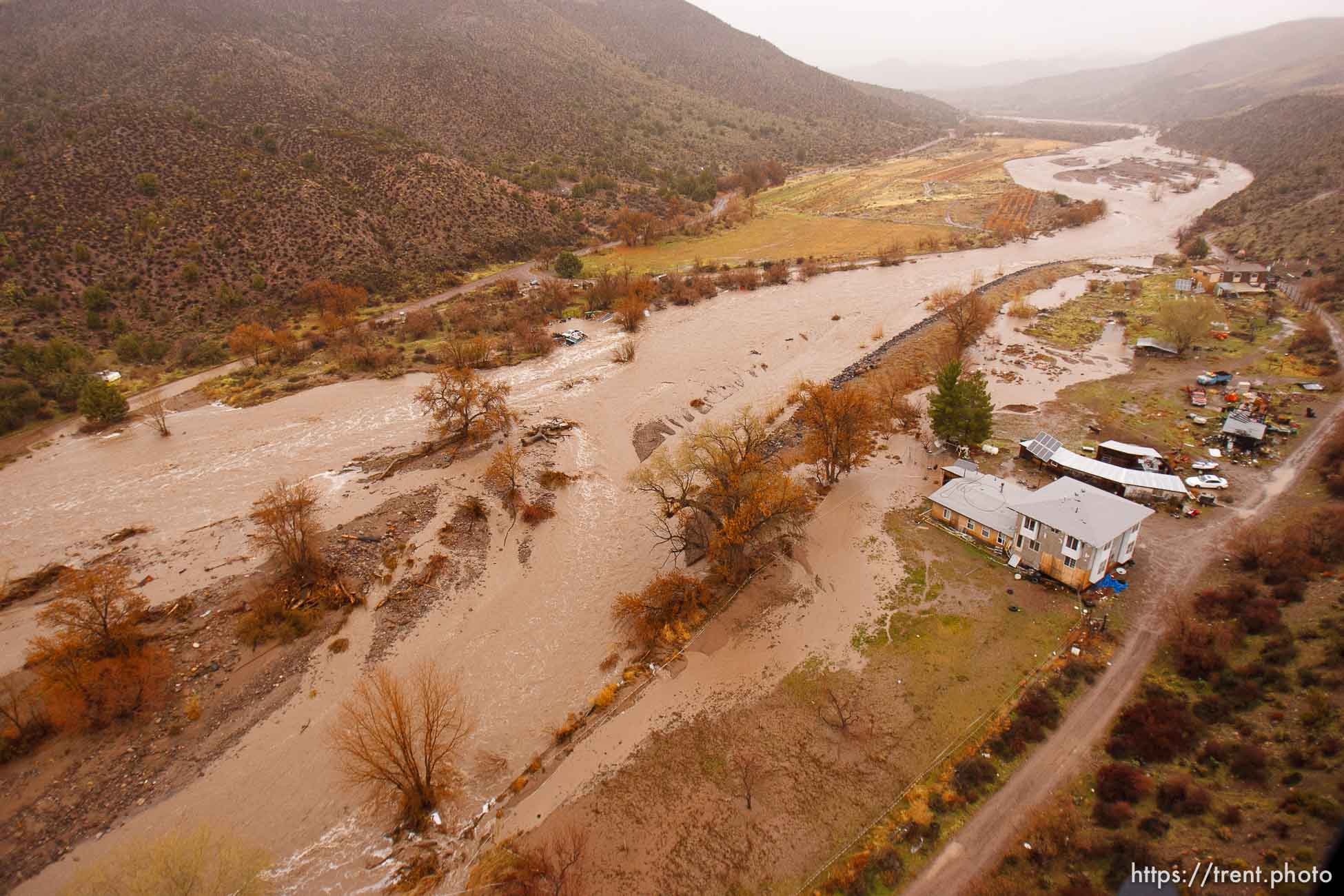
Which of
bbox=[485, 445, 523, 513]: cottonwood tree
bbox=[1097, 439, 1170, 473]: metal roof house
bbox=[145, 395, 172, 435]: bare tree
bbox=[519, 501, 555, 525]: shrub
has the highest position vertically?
bbox=[145, 395, 172, 435]: bare tree

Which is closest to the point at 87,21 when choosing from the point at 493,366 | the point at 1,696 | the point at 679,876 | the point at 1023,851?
the point at 493,366

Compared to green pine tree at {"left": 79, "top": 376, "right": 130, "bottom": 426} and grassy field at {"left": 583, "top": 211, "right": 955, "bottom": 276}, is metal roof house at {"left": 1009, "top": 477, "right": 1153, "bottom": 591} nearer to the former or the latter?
green pine tree at {"left": 79, "top": 376, "right": 130, "bottom": 426}

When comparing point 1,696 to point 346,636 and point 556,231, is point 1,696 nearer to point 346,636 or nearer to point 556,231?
point 346,636

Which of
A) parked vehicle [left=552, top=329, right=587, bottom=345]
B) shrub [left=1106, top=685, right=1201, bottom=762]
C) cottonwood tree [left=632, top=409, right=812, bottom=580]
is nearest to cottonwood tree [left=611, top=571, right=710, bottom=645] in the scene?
cottonwood tree [left=632, top=409, right=812, bottom=580]

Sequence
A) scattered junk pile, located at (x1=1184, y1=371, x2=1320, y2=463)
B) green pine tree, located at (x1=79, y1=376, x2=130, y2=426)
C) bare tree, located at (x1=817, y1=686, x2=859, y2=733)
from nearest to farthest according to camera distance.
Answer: bare tree, located at (x1=817, y1=686, x2=859, y2=733)
scattered junk pile, located at (x1=1184, y1=371, x2=1320, y2=463)
green pine tree, located at (x1=79, y1=376, x2=130, y2=426)

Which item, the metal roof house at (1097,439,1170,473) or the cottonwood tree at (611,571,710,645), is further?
the metal roof house at (1097,439,1170,473)

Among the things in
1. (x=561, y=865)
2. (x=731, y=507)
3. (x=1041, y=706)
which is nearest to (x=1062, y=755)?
(x=1041, y=706)

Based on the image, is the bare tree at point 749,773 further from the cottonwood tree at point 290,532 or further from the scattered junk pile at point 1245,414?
the scattered junk pile at point 1245,414
